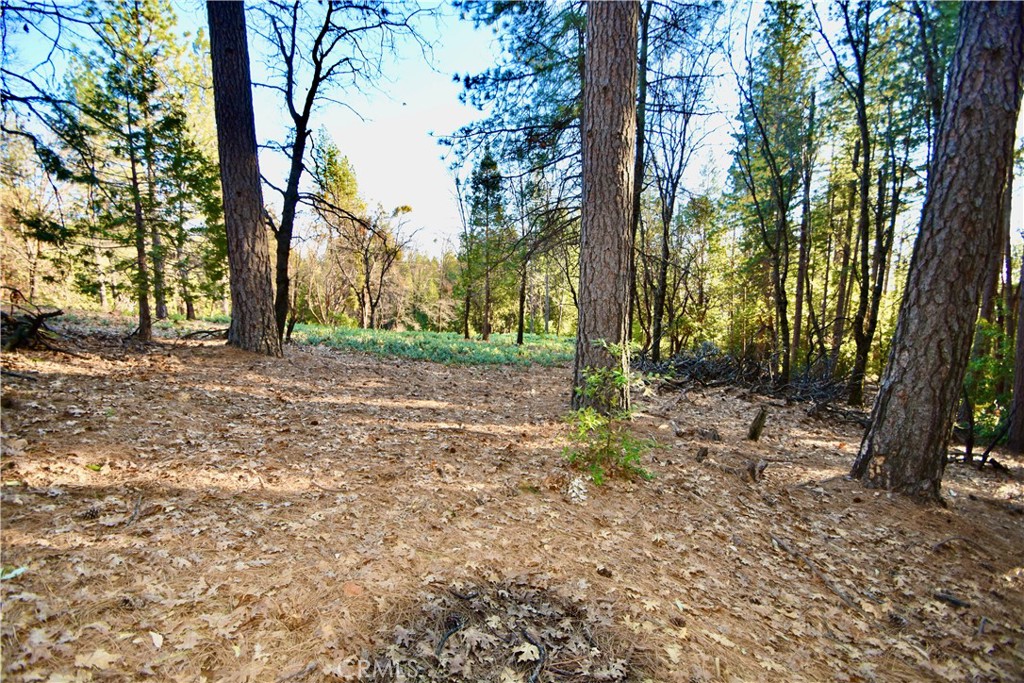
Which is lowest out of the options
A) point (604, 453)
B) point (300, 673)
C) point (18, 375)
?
point (300, 673)

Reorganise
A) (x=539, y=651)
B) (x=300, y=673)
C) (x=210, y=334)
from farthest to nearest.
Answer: (x=210, y=334) → (x=539, y=651) → (x=300, y=673)

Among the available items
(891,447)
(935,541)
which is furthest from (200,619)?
(891,447)

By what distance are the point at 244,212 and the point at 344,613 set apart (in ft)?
22.4

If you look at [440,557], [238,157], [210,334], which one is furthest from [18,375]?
[440,557]

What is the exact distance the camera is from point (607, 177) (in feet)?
16.8

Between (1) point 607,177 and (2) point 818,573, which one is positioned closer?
(2) point 818,573

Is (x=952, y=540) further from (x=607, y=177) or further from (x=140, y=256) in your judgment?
(x=140, y=256)

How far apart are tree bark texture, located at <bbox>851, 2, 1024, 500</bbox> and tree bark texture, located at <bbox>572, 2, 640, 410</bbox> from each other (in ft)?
8.55

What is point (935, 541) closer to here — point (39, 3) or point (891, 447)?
point (891, 447)

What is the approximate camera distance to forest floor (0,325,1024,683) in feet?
6.31

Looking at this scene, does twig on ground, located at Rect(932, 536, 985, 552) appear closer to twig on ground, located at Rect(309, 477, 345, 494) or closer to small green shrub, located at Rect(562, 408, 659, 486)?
small green shrub, located at Rect(562, 408, 659, 486)

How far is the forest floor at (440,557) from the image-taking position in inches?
75.7

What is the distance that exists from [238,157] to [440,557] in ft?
23.6

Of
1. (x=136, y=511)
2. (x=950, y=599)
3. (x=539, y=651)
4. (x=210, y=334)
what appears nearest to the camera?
(x=539, y=651)
